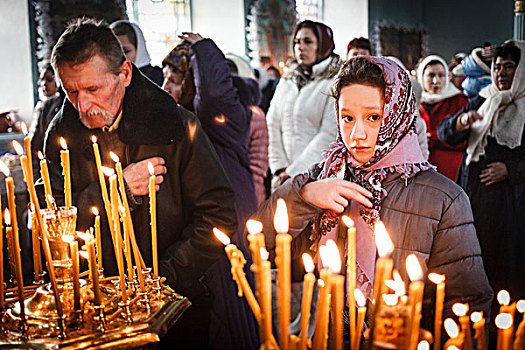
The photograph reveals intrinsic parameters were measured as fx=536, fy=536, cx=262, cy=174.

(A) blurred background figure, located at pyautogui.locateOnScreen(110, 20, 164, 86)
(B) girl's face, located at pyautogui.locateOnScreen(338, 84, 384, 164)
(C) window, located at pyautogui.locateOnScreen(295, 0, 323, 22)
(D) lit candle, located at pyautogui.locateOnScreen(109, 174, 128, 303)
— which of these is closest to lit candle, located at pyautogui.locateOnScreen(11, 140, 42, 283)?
(D) lit candle, located at pyautogui.locateOnScreen(109, 174, 128, 303)

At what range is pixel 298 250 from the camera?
170 cm

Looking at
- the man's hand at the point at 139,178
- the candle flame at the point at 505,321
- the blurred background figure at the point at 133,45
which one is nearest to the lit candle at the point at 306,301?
the candle flame at the point at 505,321

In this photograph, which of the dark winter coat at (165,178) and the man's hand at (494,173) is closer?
the dark winter coat at (165,178)

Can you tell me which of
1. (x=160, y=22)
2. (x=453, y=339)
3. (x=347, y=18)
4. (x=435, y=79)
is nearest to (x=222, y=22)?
(x=160, y=22)

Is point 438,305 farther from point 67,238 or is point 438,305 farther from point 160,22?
point 160,22

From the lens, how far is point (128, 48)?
322cm

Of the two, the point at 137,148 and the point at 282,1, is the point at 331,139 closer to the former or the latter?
the point at 137,148

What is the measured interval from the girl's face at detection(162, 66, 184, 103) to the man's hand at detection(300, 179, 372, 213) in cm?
174

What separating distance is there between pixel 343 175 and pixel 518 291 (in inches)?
93.4

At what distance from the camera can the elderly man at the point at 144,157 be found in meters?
1.79

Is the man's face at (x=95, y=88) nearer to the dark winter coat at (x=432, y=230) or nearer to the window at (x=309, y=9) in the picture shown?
the dark winter coat at (x=432, y=230)

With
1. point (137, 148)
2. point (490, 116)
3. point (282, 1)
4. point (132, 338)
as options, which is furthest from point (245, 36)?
point (132, 338)

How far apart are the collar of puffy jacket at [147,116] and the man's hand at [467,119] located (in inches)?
92.7

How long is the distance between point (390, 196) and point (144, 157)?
2.89 ft
